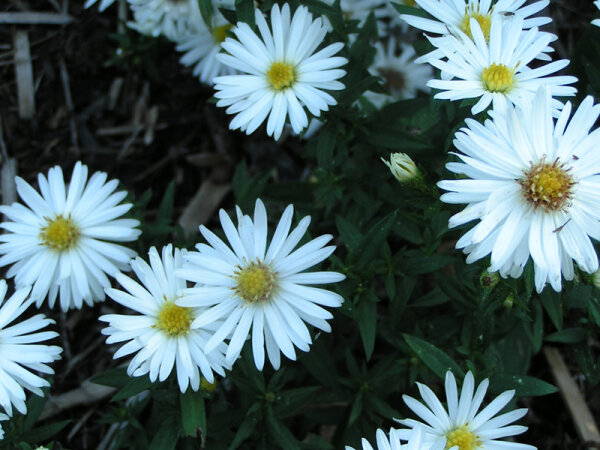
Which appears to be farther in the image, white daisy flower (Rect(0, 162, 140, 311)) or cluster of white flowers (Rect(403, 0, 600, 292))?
white daisy flower (Rect(0, 162, 140, 311))

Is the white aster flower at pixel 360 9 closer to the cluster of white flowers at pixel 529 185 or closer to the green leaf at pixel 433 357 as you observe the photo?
the cluster of white flowers at pixel 529 185

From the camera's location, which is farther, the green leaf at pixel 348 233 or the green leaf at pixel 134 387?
the green leaf at pixel 348 233

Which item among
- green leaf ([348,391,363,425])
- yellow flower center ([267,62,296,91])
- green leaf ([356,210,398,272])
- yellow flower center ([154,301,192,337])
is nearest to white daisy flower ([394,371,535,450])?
green leaf ([348,391,363,425])

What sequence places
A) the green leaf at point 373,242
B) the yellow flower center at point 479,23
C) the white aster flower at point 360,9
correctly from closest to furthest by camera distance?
the green leaf at point 373,242 < the yellow flower center at point 479,23 < the white aster flower at point 360,9

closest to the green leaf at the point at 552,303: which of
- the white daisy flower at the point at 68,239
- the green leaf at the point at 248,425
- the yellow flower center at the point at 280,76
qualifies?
the green leaf at the point at 248,425

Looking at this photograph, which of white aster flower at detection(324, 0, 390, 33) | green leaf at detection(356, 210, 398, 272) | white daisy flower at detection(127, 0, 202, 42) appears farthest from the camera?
white aster flower at detection(324, 0, 390, 33)

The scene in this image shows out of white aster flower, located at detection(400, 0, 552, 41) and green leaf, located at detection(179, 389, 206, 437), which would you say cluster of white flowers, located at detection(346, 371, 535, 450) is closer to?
green leaf, located at detection(179, 389, 206, 437)

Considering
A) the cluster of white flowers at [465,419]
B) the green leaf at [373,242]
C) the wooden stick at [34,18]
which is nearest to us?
the cluster of white flowers at [465,419]
